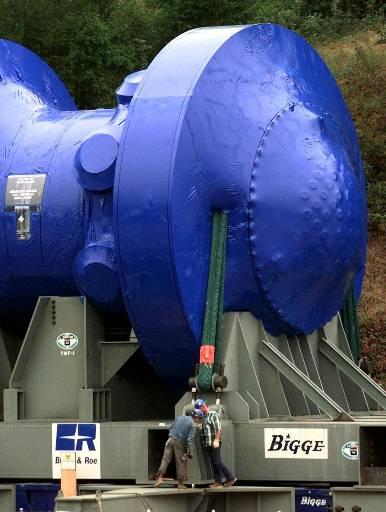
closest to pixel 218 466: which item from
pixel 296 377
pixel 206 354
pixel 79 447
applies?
pixel 206 354

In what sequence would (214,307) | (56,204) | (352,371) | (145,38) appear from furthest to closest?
(145,38)
(352,371)
(56,204)
(214,307)

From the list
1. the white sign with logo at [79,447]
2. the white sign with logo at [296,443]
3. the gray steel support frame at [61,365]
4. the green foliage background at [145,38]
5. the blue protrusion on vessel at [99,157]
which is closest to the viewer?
the white sign with logo at [296,443]

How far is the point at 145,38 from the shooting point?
30391 mm

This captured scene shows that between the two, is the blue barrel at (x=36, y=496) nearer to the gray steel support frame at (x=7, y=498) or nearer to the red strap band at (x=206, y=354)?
the gray steel support frame at (x=7, y=498)

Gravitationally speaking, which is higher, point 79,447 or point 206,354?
point 206,354

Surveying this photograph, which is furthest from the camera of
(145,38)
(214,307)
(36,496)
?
(145,38)

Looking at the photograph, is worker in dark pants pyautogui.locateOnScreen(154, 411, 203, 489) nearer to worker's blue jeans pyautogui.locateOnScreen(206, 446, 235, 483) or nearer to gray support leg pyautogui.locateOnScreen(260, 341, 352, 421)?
worker's blue jeans pyautogui.locateOnScreen(206, 446, 235, 483)

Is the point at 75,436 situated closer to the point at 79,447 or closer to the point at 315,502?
the point at 79,447

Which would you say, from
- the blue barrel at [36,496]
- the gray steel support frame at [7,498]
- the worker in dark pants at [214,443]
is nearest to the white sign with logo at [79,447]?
the blue barrel at [36,496]

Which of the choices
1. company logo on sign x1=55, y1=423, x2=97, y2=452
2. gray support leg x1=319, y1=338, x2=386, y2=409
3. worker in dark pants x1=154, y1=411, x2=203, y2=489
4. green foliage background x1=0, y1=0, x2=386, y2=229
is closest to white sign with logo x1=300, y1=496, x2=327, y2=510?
worker in dark pants x1=154, y1=411, x2=203, y2=489

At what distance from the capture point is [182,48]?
47.4 ft

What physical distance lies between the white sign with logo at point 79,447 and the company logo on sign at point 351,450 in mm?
2384

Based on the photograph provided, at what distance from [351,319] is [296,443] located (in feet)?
13.1

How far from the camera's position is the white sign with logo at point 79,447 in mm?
14086
